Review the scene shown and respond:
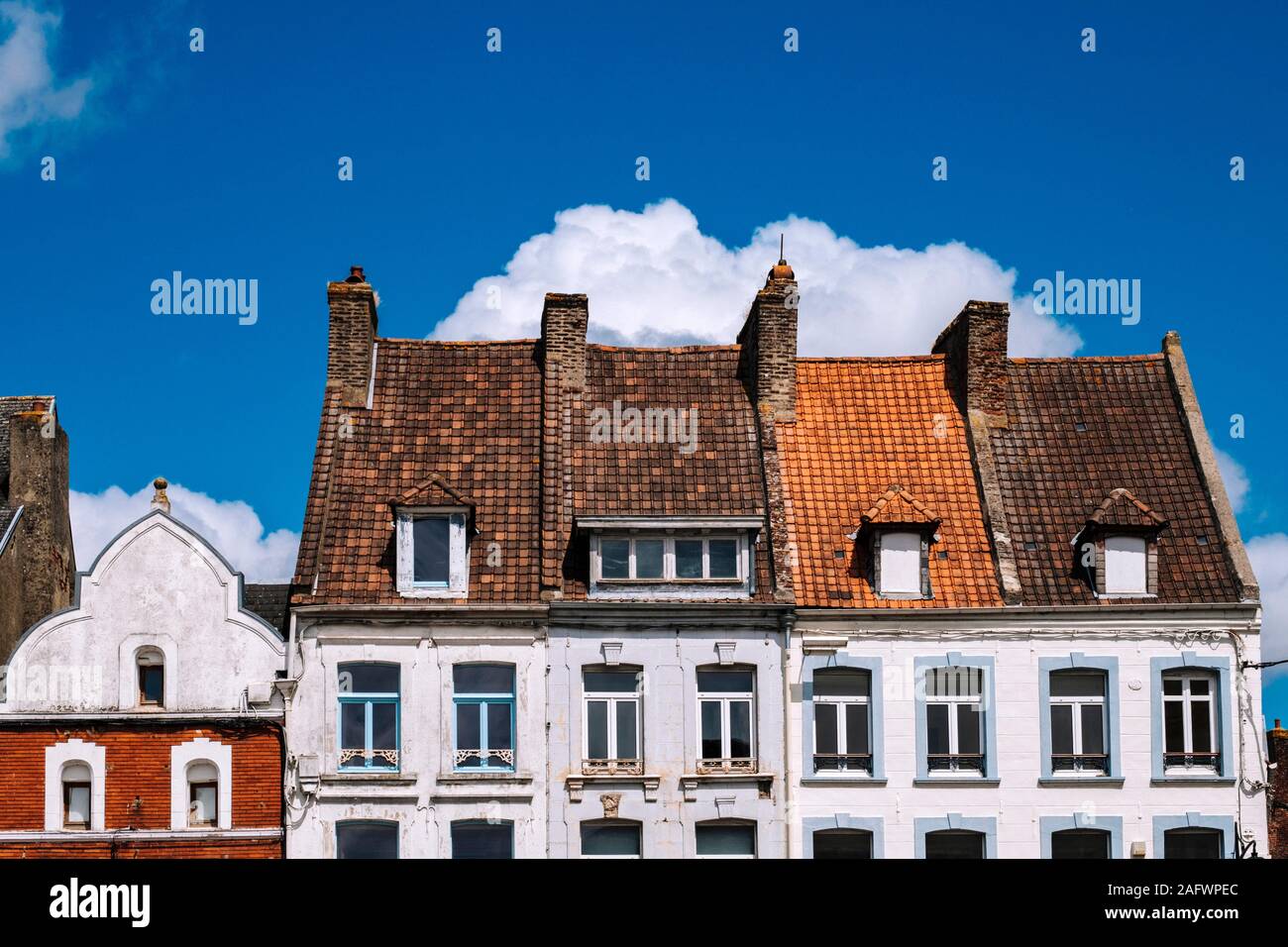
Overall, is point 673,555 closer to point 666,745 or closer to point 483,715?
point 666,745

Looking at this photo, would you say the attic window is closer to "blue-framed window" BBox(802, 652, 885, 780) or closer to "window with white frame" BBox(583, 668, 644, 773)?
"blue-framed window" BBox(802, 652, 885, 780)

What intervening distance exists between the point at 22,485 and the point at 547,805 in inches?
632

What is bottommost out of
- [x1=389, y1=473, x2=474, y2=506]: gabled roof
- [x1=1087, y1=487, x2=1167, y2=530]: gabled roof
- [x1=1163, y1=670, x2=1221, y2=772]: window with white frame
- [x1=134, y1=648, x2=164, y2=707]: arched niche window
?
[x1=1163, y1=670, x2=1221, y2=772]: window with white frame

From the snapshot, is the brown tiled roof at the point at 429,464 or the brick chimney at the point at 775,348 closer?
the brown tiled roof at the point at 429,464

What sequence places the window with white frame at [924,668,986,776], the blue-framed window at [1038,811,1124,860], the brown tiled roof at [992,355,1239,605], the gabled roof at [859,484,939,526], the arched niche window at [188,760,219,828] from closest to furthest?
the arched niche window at [188,760,219,828] → the blue-framed window at [1038,811,1124,860] → the window with white frame at [924,668,986,776] → the gabled roof at [859,484,939,526] → the brown tiled roof at [992,355,1239,605]

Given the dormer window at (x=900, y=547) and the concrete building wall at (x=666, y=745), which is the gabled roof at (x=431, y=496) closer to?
the concrete building wall at (x=666, y=745)

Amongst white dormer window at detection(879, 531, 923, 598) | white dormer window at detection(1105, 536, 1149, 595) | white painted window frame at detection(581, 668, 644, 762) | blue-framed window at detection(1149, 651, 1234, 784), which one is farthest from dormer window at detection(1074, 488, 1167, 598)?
white painted window frame at detection(581, 668, 644, 762)

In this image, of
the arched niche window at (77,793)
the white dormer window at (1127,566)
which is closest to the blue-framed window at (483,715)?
the arched niche window at (77,793)

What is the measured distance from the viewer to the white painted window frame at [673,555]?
34.7 metres

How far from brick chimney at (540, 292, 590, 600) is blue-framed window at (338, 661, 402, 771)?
3.73 m

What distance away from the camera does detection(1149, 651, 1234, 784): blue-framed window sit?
114 feet

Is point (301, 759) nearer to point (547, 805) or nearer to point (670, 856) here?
point (547, 805)

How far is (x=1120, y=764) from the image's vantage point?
1361 inches

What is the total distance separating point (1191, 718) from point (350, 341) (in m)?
18.9
